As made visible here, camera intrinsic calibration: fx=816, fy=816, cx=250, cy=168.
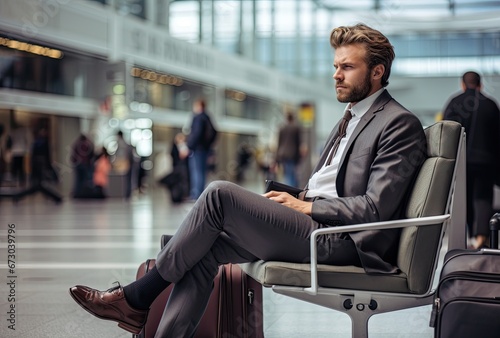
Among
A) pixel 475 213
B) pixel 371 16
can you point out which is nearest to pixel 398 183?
pixel 475 213

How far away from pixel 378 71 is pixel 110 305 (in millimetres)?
1409

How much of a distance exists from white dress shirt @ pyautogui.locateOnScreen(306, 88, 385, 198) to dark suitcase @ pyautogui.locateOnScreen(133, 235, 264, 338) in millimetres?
496

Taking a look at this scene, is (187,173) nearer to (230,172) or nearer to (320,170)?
(320,170)

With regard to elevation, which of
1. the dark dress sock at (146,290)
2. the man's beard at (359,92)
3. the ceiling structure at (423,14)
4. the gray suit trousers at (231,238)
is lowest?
the dark dress sock at (146,290)

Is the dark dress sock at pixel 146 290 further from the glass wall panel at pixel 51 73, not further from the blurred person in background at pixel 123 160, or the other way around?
the blurred person in background at pixel 123 160

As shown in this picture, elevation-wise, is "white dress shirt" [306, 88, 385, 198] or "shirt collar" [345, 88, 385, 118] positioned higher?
"shirt collar" [345, 88, 385, 118]

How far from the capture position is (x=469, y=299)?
9.40 feet

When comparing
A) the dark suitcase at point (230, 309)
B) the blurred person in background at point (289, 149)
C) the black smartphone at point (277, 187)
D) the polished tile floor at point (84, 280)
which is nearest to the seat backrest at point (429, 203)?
the black smartphone at point (277, 187)

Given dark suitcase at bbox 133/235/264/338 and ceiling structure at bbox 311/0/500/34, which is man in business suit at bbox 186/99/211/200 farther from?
dark suitcase at bbox 133/235/264/338

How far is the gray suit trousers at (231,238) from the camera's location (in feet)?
10.1

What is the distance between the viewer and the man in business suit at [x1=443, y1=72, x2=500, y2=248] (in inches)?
276

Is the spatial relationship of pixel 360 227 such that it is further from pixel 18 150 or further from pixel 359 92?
pixel 18 150

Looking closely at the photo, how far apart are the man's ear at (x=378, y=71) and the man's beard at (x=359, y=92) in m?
0.03

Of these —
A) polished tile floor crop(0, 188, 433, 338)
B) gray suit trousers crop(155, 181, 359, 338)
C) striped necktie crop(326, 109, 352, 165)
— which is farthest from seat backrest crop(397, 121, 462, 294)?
polished tile floor crop(0, 188, 433, 338)
